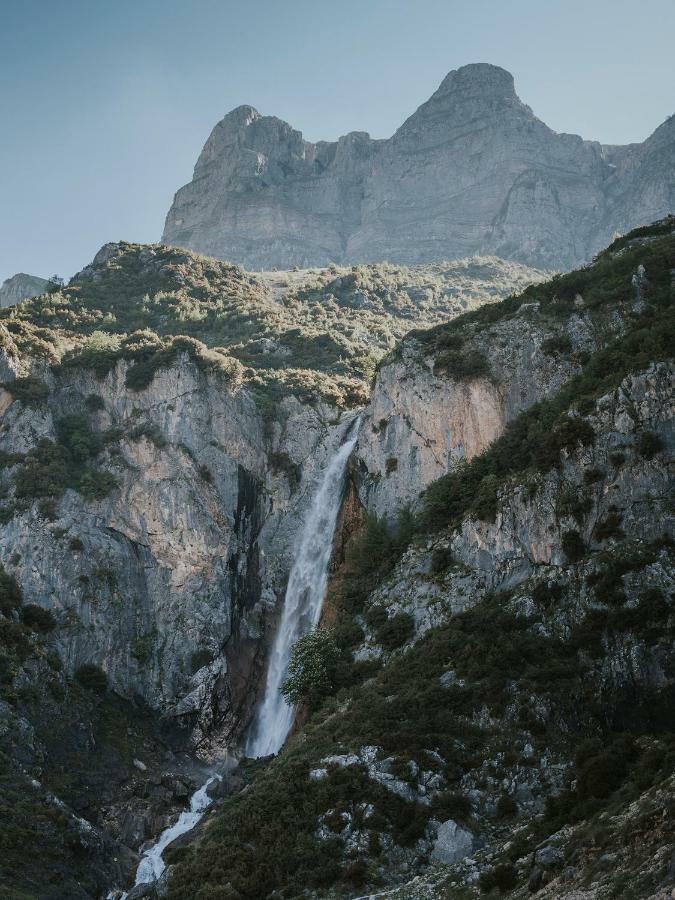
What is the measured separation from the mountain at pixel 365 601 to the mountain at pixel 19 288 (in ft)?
313

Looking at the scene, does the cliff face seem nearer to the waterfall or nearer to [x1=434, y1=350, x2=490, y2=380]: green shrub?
the waterfall

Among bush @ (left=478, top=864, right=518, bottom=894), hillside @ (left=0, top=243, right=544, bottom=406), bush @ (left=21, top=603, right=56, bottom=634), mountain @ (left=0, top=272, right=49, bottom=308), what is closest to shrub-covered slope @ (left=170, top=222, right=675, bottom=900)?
bush @ (left=478, top=864, right=518, bottom=894)

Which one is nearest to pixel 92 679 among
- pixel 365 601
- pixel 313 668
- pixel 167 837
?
pixel 167 837

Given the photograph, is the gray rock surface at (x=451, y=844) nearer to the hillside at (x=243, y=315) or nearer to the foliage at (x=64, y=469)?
the foliage at (x=64, y=469)

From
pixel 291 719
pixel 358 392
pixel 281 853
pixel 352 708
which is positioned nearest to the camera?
pixel 281 853

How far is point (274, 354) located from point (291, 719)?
51343mm

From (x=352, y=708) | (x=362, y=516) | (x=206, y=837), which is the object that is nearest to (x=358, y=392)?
(x=362, y=516)

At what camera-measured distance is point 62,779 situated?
151 feet

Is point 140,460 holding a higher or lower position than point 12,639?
higher

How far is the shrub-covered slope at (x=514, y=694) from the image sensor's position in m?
25.4

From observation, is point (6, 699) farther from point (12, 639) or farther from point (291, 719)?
point (291, 719)

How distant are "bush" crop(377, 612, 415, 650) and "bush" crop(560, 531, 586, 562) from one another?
33.6ft

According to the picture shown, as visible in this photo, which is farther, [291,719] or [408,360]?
[408,360]

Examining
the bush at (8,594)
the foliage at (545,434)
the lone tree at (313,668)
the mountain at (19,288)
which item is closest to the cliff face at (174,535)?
the bush at (8,594)
